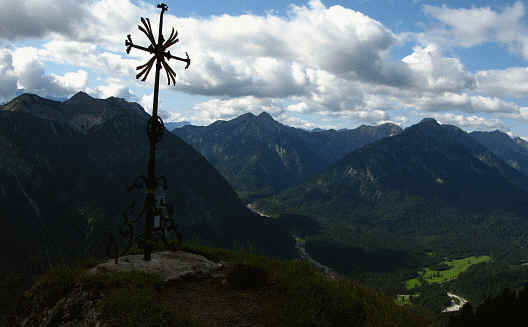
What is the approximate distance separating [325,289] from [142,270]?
274 inches

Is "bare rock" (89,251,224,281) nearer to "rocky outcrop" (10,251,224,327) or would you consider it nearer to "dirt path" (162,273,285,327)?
"rocky outcrop" (10,251,224,327)

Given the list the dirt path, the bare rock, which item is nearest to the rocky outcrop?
the bare rock

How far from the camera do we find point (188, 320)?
9.69 metres

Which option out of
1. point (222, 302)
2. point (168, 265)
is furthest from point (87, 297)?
point (222, 302)

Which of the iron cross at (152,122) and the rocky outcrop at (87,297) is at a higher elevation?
the iron cross at (152,122)

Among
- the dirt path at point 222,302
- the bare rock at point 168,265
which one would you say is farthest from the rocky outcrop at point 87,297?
the dirt path at point 222,302

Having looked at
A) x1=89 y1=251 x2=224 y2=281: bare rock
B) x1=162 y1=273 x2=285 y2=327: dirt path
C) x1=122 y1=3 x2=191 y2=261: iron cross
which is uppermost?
x1=122 y1=3 x2=191 y2=261: iron cross

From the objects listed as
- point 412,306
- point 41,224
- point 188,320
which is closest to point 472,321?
point 412,306

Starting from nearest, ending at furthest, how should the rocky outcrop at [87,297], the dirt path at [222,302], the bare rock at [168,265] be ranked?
the rocky outcrop at [87,297] → the dirt path at [222,302] → the bare rock at [168,265]

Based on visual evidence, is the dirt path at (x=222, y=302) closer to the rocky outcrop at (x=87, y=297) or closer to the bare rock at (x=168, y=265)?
the bare rock at (x=168, y=265)

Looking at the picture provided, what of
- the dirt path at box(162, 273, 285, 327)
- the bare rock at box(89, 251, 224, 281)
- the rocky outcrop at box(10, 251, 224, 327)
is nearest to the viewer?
the rocky outcrop at box(10, 251, 224, 327)

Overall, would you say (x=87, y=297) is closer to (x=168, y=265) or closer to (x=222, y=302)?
(x=168, y=265)

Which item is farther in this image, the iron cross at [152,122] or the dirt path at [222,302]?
the iron cross at [152,122]

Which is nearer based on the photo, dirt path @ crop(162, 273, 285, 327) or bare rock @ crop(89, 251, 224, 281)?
dirt path @ crop(162, 273, 285, 327)
